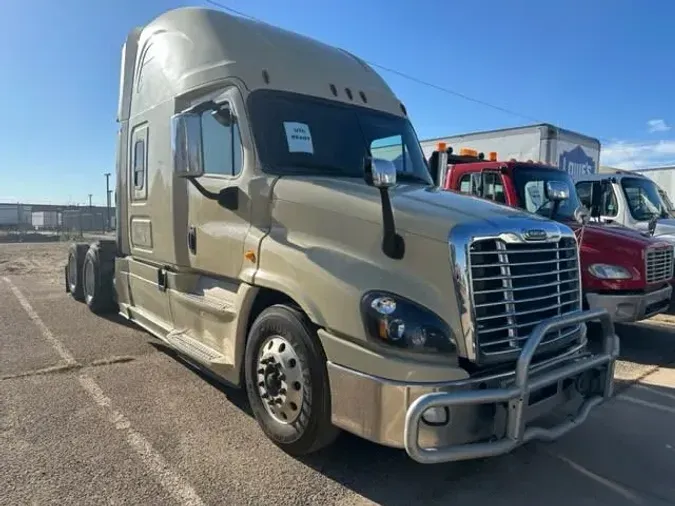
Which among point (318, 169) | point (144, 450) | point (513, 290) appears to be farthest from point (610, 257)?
point (144, 450)

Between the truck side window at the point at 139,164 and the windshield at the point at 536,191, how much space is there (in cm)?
489

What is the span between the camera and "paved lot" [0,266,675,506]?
132 inches

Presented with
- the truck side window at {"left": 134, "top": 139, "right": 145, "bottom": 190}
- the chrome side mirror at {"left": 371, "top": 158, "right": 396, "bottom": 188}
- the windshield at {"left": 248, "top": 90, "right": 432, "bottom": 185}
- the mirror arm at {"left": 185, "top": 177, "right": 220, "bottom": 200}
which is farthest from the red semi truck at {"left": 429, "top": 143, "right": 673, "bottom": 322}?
the truck side window at {"left": 134, "top": 139, "right": 145, "bottom": 190}

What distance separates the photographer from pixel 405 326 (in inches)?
121

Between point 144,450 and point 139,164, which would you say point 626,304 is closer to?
point 144,450

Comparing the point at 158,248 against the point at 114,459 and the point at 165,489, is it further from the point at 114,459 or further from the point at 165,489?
the point at 165,489

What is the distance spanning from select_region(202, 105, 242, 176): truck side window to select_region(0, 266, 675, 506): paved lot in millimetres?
2001

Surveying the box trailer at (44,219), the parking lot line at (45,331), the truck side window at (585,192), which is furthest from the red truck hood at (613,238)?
the box trailer at (44,219)

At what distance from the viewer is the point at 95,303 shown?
8.43 m

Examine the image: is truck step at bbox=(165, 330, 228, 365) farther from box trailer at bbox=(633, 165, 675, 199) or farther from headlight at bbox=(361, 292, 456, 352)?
box trailer at bbox=(633, 165, 675, 199)

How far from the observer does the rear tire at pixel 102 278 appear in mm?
8312

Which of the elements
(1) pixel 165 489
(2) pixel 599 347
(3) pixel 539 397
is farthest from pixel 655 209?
(1) pixel 165 489

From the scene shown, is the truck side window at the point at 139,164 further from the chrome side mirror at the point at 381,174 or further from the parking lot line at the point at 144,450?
the chrome side mirror at the point at 381,174

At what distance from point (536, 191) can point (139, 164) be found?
17.5ft
